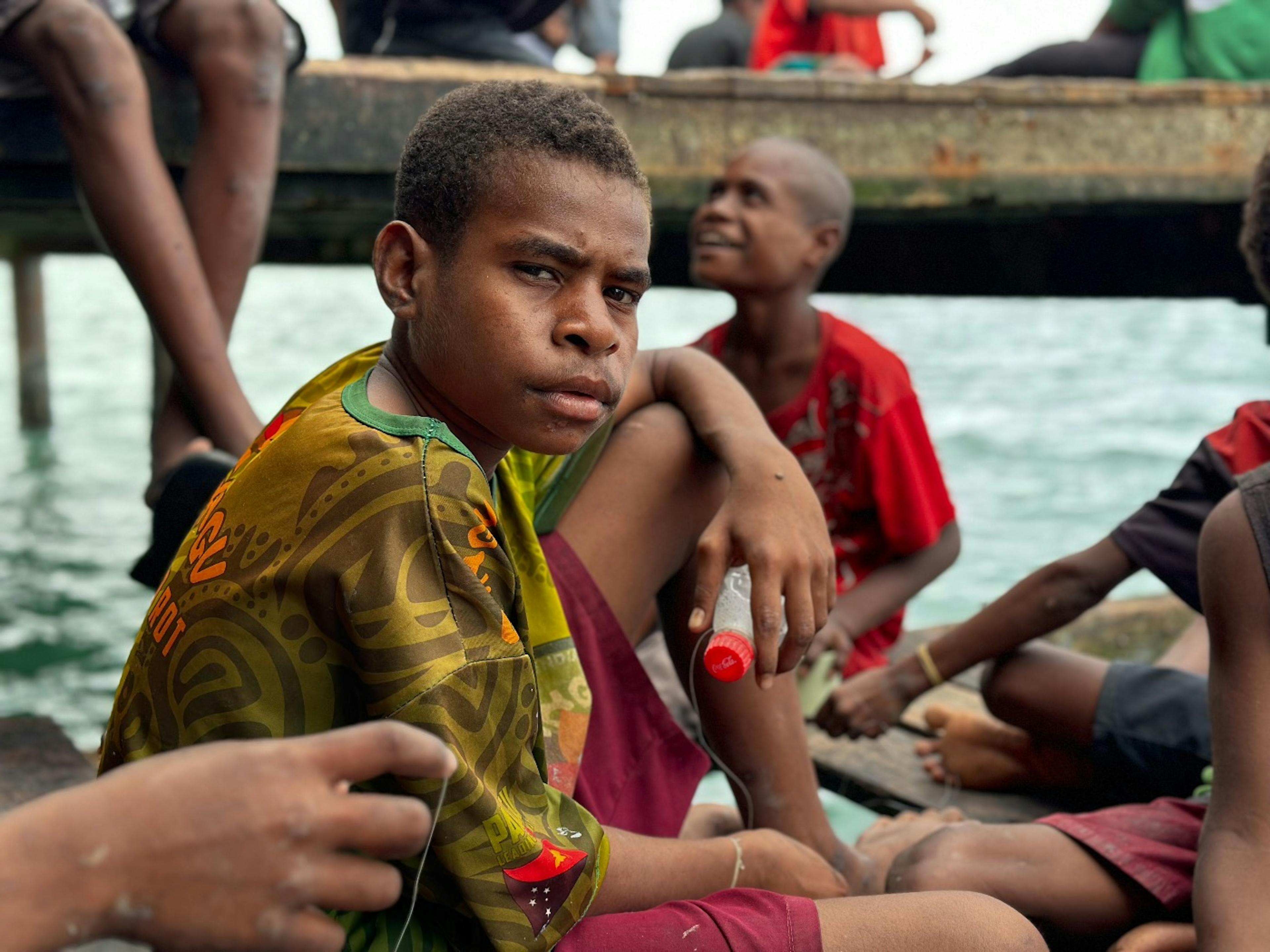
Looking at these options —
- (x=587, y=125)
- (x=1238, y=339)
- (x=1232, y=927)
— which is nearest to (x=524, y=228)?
(x=587, y=125)

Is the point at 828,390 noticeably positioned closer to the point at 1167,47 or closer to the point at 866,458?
the point at 866,458

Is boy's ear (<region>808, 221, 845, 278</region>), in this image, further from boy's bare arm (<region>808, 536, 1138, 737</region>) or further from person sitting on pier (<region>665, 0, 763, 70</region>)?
person sitting on pier (<region>665, 0, 763, 70</region>)

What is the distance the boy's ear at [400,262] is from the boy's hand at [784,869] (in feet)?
2.26

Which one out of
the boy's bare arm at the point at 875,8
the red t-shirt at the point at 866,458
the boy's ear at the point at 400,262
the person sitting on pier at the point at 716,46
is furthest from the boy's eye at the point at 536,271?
the person sitting on pier at the point at 716,46

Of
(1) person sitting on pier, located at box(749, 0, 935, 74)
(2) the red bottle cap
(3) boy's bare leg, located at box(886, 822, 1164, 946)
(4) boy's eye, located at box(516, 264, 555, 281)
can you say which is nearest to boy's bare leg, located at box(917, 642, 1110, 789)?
(3) boy's bare leg, located at box(886, 822, 1164, 946)

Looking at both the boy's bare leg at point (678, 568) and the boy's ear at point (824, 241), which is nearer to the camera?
the boy's bare leg at point (678, 568)

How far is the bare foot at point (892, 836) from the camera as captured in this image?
1888mm

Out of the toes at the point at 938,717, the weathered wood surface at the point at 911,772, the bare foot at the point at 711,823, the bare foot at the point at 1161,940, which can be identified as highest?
the bare foot at the point at 1161,940

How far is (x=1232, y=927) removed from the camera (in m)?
1.47

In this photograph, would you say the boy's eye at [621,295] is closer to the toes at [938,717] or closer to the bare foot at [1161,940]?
the bare foot at [1161,940]

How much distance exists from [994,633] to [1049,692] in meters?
0.13

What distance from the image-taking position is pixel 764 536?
4.93ft

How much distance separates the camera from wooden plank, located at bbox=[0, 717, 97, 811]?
1.81 m

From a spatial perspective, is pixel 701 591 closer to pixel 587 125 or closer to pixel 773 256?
pixel 587 125
